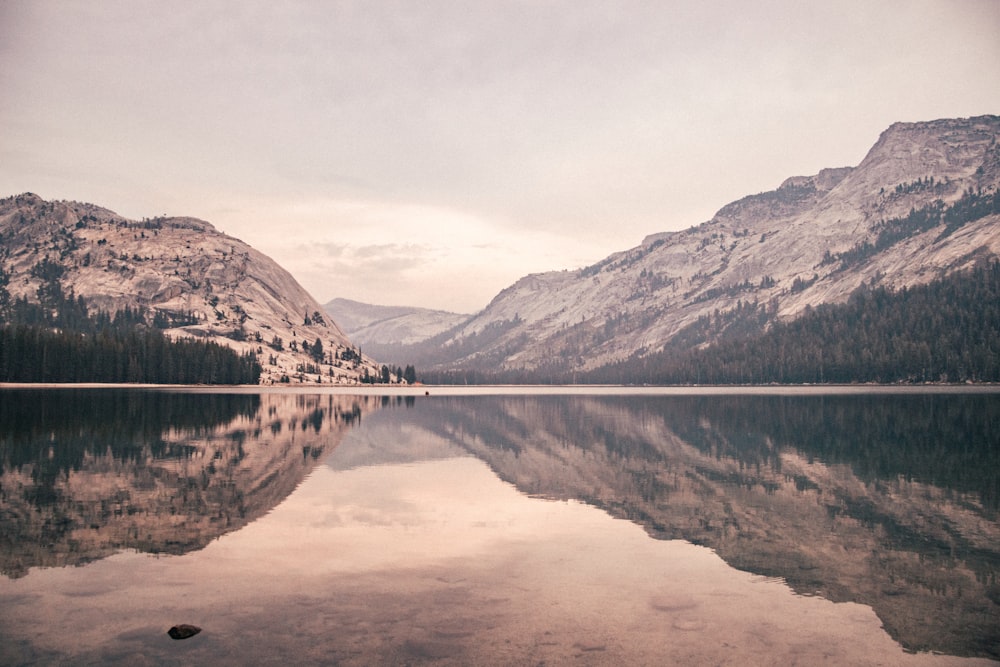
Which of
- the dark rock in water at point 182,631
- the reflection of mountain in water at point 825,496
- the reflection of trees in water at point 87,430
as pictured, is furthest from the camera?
the reflection of trees in water at point 87,430

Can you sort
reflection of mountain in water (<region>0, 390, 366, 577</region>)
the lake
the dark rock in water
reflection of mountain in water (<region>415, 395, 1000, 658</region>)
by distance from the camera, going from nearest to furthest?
the dark rock in water, the lake, reflection of mountain in water (<region>415, 395, 1000, 658</region>), reflection of mountain in water (<region>0, 390, 366, 577</region>)

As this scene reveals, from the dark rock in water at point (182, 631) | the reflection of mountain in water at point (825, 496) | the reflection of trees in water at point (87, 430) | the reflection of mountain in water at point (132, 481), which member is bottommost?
the reflection of mountain in water at point (825, 496)

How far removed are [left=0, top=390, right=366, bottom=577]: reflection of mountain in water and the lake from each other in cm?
26

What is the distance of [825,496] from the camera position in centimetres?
4434

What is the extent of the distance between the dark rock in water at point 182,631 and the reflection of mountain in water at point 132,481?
961 centimetres

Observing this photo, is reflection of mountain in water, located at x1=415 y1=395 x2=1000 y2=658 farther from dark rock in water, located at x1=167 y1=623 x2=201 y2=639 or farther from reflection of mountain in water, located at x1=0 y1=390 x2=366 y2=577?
dark rock in water, located at x1=167 y1=623 x2=201 y2=639

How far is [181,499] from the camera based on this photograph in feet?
128

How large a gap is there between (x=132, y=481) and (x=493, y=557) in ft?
91.1

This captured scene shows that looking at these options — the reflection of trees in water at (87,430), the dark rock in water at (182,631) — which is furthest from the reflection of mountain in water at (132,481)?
the dark rock in water at (182,631)

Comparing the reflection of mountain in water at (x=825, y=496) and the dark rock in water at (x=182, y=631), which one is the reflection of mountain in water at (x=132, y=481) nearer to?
the dark rock in water at (x=182, y=631)

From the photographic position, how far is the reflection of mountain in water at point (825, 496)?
25.0 meters

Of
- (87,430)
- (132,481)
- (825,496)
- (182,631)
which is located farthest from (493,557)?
(87,430)

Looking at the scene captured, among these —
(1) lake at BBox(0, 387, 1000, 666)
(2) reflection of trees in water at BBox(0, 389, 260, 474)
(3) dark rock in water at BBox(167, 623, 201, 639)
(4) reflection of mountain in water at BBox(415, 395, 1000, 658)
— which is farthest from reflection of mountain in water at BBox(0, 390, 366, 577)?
(4) reflection of mountain in water at BBox(415, 395, 1000, 658)

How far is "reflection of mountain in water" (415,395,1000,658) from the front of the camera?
2500 centimetres
